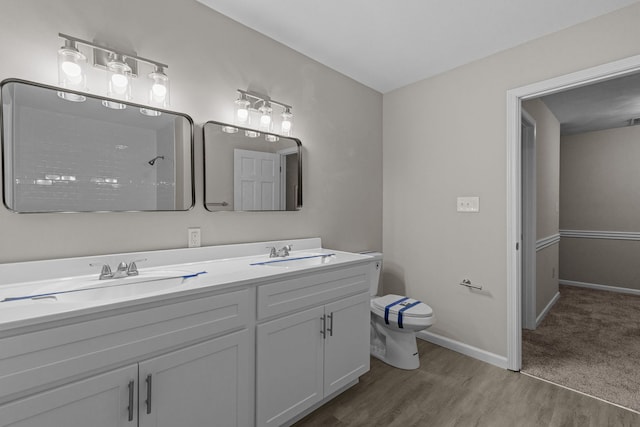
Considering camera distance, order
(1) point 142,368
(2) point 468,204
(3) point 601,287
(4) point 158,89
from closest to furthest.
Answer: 1. (1) point 142,368
2. (4) point 158,89
3. (2) point 468,204
4. (3) point 601,287

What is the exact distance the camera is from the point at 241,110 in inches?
75.7

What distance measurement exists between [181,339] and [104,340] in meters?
0.26

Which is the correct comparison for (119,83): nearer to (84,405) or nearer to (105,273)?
(105,273)

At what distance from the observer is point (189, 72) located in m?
1.73

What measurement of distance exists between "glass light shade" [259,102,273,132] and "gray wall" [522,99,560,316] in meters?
2.27

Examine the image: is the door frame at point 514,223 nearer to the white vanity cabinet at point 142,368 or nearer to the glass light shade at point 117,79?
the white vanity cabinet at point 142,368

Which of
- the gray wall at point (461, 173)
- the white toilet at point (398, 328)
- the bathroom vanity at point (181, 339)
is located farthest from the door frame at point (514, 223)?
the bathroom vanity at point (181, 339)

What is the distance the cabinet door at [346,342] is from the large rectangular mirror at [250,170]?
0.82 metres

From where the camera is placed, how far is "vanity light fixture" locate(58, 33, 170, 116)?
1.34m

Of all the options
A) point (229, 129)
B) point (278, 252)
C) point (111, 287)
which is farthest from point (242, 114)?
point (111, 287)

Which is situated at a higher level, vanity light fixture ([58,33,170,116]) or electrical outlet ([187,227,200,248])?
vanity light fixture ([58,33,170,116])

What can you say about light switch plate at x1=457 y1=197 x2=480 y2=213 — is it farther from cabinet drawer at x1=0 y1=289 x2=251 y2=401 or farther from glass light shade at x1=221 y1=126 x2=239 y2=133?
cabinet drawer at x1=0 y1=289 x2=251 y2=401

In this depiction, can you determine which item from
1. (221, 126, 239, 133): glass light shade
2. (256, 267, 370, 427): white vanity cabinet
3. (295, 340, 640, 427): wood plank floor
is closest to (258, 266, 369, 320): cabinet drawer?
(256, 267, 370, 427): white vanity cabinet

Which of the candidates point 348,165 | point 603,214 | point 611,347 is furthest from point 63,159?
point 603,214
